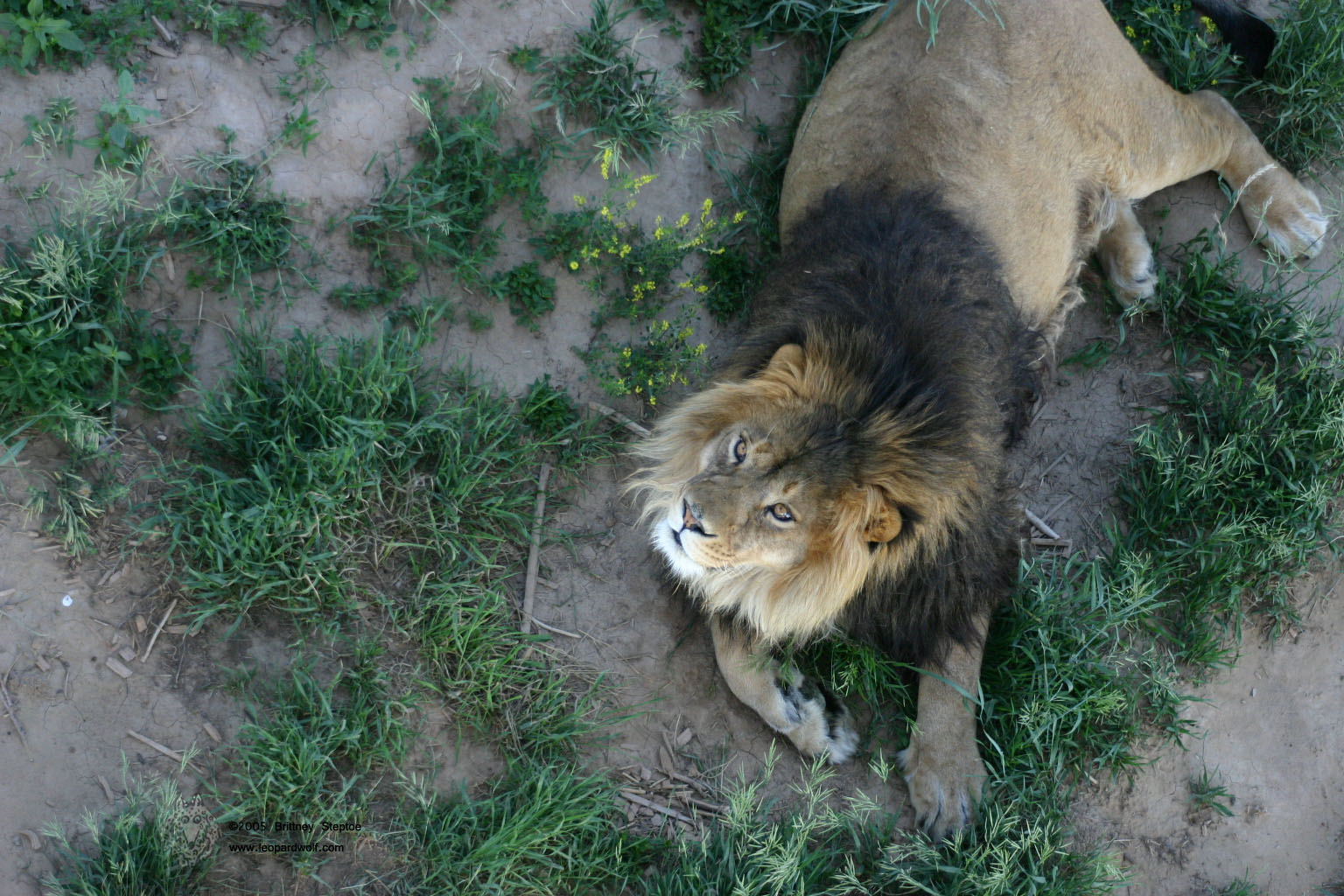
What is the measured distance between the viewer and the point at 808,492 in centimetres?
338

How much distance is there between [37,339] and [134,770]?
1.54 meters

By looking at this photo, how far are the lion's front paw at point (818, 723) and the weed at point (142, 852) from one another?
2169mm

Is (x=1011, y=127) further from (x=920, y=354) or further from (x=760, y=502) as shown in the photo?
(x=760, y=502)

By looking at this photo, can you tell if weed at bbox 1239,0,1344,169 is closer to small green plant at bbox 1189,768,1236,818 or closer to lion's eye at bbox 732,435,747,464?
small green plant at bbox 1189,768,1236,818

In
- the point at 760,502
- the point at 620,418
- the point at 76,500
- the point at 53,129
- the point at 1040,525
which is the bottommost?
the point at 1040,525

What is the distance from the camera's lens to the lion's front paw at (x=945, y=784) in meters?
4.04

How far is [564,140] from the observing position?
A: 4750 millimetres

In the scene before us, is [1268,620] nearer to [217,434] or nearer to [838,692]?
[838,692]

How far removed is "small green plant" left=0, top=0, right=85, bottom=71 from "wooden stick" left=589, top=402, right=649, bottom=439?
2.43 meters

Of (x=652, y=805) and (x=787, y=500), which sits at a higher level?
(x=787, y=500)

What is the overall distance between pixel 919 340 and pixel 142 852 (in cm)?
311

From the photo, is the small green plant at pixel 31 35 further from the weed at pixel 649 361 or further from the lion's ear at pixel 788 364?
the lion's ear at pixel 788 364

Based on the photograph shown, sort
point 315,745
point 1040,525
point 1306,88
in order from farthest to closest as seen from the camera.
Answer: point 1306,88, point 1040,525, point 315,745

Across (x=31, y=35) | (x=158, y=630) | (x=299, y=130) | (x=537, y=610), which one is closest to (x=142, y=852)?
(x=158, y=630)
